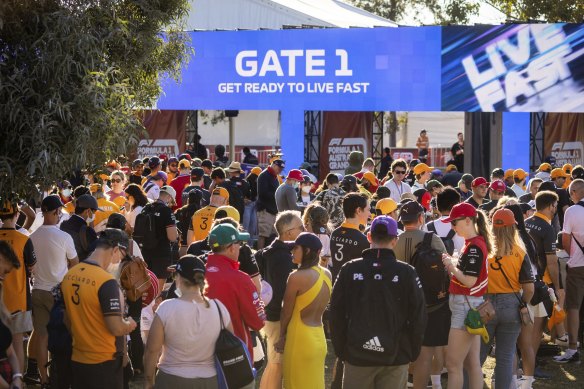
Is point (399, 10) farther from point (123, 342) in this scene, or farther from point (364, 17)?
point (123, 342)

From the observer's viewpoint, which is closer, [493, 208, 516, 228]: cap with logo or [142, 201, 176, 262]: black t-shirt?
[493, 208, 516, 228]: cap with logo

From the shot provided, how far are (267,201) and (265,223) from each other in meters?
0.40

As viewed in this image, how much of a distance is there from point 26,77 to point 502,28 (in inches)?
556

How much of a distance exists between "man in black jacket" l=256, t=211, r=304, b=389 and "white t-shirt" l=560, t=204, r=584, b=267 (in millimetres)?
3935

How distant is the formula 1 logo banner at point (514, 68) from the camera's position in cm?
1947

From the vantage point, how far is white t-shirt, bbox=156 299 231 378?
242 inches

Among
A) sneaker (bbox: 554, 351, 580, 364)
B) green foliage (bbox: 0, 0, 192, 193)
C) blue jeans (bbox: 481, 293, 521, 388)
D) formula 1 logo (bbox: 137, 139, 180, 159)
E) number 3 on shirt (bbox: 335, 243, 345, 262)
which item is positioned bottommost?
sneaker (bbox: 554, 351, 580, 364)

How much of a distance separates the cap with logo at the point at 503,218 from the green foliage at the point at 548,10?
2443 cm

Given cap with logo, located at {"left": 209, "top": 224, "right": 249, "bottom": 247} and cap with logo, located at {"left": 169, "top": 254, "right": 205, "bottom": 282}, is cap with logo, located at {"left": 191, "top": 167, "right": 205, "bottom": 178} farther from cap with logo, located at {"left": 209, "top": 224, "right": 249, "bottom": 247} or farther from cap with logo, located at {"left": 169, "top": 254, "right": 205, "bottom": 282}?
cap with logo, located at {"left": 169, "top": 254, "right": 205, "bottom": 282}

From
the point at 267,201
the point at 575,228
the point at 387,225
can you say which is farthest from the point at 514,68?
the point at 387,225

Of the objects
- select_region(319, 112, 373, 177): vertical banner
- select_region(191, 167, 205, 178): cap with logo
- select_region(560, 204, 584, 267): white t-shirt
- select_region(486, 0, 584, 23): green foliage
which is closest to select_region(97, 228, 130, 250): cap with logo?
select_region(560, 204, 584, 267): white t-shirt

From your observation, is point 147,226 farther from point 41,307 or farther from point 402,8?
point 402,8

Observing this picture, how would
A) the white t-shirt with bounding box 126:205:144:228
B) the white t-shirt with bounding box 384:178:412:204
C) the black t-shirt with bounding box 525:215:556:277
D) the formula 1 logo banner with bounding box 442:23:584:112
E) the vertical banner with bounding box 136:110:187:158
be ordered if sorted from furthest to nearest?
the vertical banner with bounding box 136:110:187:158 → the formula 1 logo banner with bounding box 442:23:584:112 → the white t-shirt with bounding box 384:178:412:204 → the white t-shirt with bounding box 126:205:144:228 → the black t-shirt with bounding box 525:215:556:277

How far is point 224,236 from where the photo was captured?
6938mm
